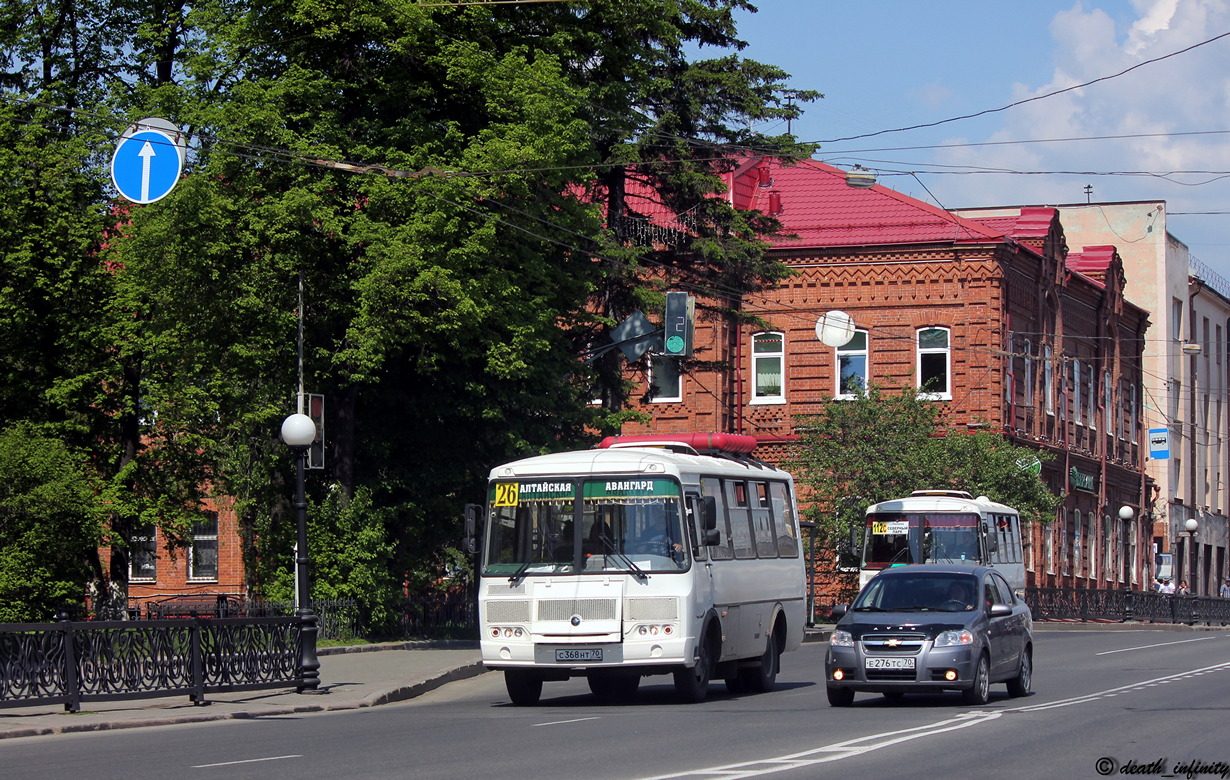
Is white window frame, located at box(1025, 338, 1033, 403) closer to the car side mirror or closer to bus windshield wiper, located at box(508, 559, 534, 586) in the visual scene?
the car side mirror

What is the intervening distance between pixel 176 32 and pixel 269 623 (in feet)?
64.2

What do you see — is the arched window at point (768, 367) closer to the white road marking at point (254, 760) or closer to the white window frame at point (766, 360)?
the white window frame at point (766, 360)

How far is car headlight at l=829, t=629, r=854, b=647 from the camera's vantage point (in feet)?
60.5

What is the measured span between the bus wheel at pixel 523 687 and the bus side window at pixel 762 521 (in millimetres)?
3858

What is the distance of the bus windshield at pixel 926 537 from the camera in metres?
38.8

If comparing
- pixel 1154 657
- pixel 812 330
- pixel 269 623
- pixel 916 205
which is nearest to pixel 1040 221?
pixel 916 205

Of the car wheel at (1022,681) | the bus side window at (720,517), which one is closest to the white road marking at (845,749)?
the car wheel at (1022,681)

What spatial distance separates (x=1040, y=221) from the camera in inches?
2215

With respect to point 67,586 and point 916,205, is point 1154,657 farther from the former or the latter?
point 916,205

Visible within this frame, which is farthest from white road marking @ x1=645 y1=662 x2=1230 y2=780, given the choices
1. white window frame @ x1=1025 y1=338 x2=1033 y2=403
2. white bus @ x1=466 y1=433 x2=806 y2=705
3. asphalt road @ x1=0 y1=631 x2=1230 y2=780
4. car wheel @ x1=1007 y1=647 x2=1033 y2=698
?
white window frame @ x1=1025 y1=338 x2=1033 y2=403

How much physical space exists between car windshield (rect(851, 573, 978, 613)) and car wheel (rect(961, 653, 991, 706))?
67 cm

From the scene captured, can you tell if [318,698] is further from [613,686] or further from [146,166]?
[146,166]

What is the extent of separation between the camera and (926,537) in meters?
38.8

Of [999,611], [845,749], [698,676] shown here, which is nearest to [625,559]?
[698,676]
